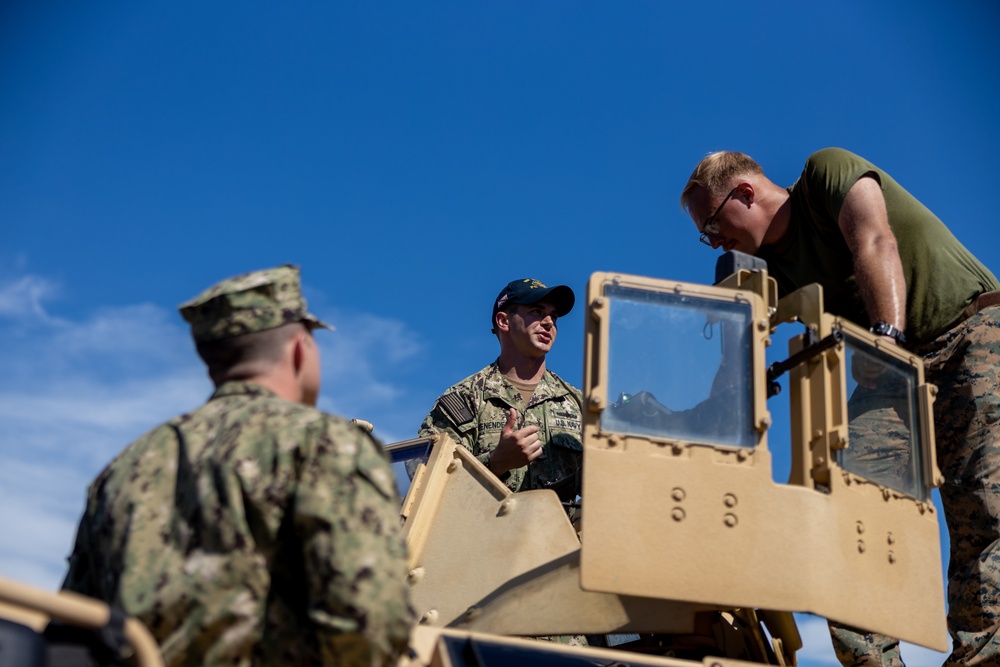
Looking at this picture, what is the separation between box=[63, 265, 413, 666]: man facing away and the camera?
2.34m

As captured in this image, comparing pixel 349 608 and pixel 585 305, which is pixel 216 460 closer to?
pixel 349 608

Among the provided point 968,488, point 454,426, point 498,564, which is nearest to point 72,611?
point 498,564

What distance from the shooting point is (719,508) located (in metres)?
3.53

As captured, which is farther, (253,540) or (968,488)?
(968,488)

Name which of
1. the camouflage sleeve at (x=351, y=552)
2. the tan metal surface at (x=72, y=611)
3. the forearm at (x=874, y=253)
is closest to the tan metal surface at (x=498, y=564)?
the forearm at (x=874, y=253)

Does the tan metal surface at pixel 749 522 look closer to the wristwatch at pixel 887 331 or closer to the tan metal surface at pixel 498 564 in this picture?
the tan metal surface at pixel 498 564

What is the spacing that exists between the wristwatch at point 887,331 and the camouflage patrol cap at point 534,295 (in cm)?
244

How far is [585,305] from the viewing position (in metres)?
3.77

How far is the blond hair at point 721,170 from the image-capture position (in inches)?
192

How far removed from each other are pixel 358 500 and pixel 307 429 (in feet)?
0.63

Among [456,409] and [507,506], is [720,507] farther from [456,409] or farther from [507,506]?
[456,409]

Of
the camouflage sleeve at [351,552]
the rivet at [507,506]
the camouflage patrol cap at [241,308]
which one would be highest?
the camouflage patrol cap at [241,308]

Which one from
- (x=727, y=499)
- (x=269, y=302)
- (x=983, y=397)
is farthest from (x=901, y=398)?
(x=269, y=302)

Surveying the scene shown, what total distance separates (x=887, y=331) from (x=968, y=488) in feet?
2.22
